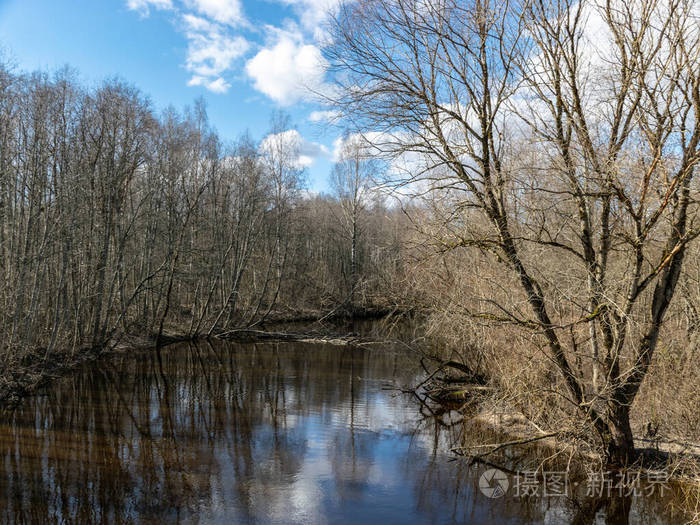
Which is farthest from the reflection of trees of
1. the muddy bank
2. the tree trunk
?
the tree trunk

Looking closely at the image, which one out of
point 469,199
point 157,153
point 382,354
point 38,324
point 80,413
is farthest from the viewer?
point 157,153

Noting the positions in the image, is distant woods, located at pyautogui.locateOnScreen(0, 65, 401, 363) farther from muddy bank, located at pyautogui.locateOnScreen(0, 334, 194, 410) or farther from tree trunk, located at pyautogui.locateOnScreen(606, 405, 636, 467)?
tree trunk, located at pyautogui.locateOnScreen(606, 405, 636, 467)

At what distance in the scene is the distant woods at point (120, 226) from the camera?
13.9 metres

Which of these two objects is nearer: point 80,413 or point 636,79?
point 636,79

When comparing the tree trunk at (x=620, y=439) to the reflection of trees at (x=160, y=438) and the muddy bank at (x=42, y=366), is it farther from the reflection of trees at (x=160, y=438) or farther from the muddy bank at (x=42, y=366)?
the muddy bank at (x=42, y=366)

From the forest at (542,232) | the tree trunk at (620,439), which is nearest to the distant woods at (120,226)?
the forest at (542,232)

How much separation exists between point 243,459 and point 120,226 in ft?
45.0

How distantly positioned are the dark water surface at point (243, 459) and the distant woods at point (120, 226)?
3180mm

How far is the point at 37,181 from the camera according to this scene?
45.7 feet

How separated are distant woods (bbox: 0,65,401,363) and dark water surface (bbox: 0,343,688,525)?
10.4 feet

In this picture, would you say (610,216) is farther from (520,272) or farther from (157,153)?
(157,153)

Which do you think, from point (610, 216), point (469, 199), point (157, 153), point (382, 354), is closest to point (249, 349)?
point (382, 354)

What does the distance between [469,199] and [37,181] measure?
39.2 ft

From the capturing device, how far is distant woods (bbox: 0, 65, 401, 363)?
13.9 meters
